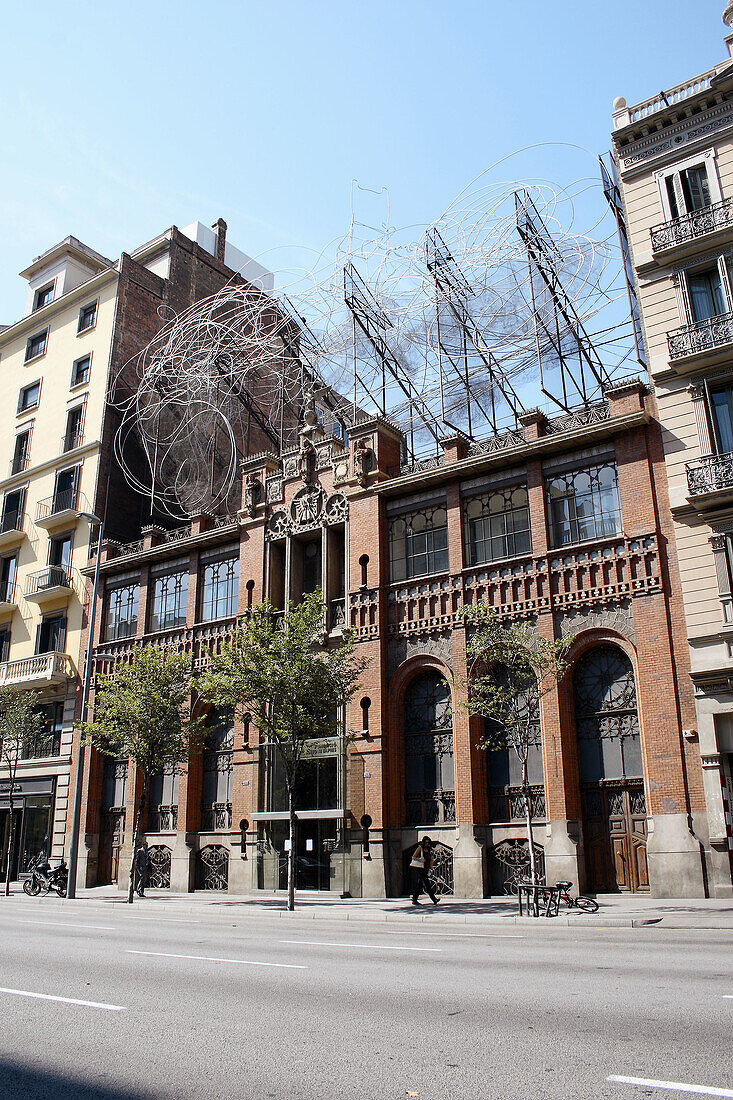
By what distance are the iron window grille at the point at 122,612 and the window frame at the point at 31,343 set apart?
54.4ft

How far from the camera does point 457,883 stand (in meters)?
24.6

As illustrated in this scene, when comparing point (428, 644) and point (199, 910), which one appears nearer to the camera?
point (199, 910)

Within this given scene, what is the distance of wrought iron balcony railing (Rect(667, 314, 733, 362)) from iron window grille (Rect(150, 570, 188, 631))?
2167cm

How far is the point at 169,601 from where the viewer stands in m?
36.8

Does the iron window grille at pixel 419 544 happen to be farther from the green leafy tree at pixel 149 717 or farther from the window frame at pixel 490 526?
the green leafy tree at pixel 149 717

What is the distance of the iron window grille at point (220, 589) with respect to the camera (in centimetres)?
3428

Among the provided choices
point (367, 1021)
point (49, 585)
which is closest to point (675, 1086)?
point (367, 1021)

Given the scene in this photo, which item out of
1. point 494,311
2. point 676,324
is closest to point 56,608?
point 494,311

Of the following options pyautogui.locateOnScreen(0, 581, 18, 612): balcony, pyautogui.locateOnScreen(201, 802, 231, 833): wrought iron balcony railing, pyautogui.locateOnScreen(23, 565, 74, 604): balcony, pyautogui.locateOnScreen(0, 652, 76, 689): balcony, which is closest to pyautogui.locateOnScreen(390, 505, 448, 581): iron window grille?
pyautogui.locateOnScreen(201, 802, 231, 833): wrought iron balcony railing

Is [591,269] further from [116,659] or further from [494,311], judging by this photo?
[116,659]

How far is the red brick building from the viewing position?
75.7 feet

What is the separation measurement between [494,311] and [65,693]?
25.2 metres

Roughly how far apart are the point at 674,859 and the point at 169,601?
23.2 m

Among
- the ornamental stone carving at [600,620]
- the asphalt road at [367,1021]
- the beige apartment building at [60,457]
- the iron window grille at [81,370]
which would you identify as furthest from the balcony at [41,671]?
the asphalt road at [367,1021]
